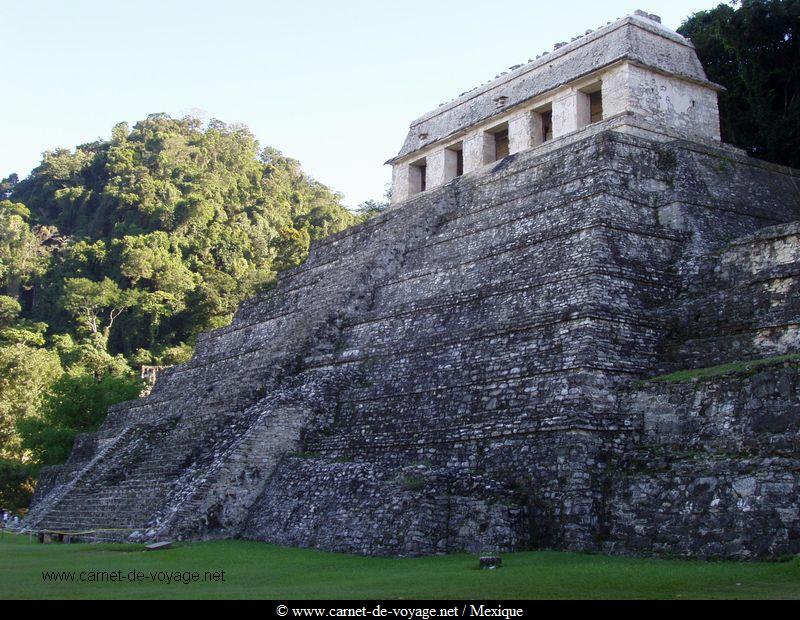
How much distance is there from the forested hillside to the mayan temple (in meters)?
19.8

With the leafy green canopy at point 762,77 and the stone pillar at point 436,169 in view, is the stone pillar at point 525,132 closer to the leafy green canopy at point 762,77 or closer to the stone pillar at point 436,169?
the stone pillar at point 436,169

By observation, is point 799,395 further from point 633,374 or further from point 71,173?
point 71,173

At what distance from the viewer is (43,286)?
173 ft

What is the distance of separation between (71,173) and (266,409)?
52.6 m

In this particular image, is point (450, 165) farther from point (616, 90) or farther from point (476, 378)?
point (476, 378)

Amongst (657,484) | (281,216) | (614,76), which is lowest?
(657,484)

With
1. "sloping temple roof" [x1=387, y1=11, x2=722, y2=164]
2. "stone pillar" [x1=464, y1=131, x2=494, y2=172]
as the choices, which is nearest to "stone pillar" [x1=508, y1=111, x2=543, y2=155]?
"sloping temple roof" [x1=387, y1=11, x2=722, y2=164]

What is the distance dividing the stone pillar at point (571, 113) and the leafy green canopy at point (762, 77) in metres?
5.64

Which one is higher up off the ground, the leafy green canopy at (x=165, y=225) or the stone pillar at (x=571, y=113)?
the leafy green canopy at (x=165, y=225)

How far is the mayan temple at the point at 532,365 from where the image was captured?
1244 cm

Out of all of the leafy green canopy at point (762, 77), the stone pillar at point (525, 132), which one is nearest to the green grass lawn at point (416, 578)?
the stone pillar at point (525, 132)

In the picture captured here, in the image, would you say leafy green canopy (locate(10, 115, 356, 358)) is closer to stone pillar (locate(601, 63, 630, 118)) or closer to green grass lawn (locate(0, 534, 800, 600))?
stone pillar (locate(601, 63, 630, 118))

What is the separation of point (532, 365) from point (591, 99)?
33.4 feet
